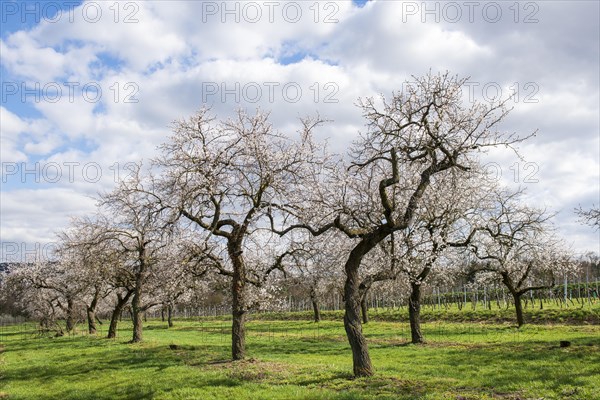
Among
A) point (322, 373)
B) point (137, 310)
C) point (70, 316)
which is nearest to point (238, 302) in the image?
point (322, 373)

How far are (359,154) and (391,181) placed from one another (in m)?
2.63

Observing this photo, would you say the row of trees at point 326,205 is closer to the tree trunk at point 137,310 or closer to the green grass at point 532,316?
the tree trunk at point 137,310

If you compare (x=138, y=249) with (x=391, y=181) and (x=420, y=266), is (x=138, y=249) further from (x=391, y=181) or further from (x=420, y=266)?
(x=391, y=181)

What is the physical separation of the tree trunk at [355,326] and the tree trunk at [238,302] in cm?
681

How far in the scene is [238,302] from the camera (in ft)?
70.2

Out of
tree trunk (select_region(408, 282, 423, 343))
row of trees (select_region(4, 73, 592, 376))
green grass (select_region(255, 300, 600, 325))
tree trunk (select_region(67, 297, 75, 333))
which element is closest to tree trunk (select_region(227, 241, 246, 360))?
row of trees (select_region(4, 73, 592, 376))

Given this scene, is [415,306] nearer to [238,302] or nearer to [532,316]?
[238,302]

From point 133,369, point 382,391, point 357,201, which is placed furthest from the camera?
point 133,369

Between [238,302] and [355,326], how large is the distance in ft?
24.2

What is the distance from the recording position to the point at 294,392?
14.0 meters

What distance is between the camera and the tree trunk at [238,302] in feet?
69.5

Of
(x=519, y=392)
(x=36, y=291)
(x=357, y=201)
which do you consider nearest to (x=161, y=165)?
(x=357, y=201)

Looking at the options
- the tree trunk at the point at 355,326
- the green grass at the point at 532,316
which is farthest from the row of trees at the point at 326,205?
the green grass at the point at 532,316

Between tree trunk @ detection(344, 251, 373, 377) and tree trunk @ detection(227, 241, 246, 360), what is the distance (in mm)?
6810
